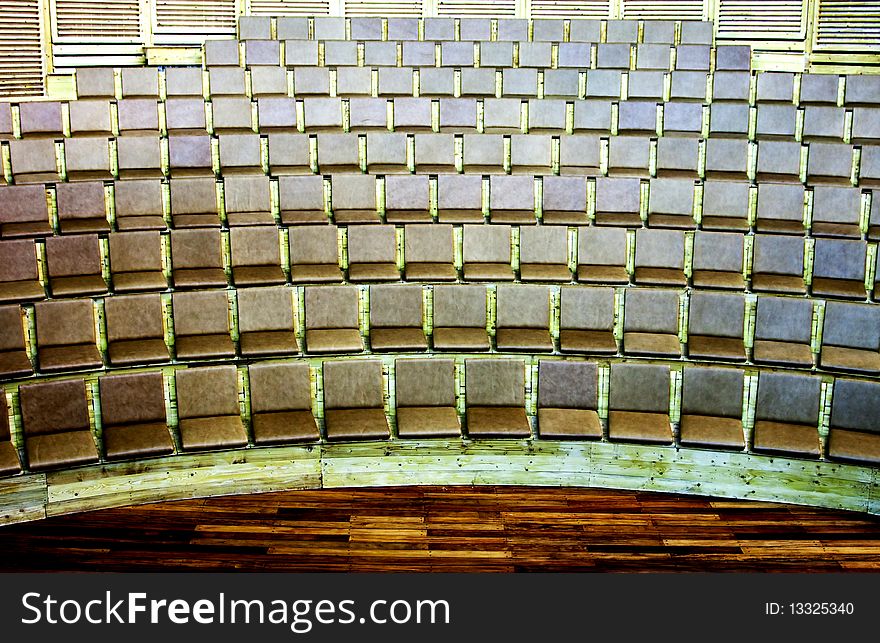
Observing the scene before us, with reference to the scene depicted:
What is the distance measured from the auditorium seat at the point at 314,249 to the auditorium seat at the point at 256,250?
0.02 metres

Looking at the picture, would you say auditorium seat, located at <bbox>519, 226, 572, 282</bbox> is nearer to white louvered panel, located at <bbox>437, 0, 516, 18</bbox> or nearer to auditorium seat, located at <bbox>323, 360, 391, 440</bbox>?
auditorium seat, located at <bbox>323, 360, 391, 440</bbox>

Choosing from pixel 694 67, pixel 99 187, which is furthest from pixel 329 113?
pixel 694 67

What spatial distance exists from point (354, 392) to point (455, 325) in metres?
0.13

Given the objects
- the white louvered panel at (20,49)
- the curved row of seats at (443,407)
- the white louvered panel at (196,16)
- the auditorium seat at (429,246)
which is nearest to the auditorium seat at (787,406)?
the curved row of seats at (443,407)

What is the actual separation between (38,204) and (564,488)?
651 millimetres

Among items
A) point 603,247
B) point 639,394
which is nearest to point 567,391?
point 639,394

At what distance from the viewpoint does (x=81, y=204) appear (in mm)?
1008

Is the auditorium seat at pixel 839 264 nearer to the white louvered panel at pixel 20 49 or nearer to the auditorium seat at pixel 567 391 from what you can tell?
the auditorium seat at pixel 567 391

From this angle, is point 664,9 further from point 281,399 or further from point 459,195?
point 281,399

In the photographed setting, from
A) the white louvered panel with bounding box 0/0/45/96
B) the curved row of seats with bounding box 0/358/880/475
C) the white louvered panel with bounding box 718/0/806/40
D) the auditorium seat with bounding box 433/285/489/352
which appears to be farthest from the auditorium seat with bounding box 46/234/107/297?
the white louvered panel with bounding box 718/0/806/40

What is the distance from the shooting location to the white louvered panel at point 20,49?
127cm

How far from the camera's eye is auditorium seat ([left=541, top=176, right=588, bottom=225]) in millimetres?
1040

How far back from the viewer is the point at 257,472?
889mm

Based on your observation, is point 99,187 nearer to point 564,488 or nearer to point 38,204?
point 38,204
